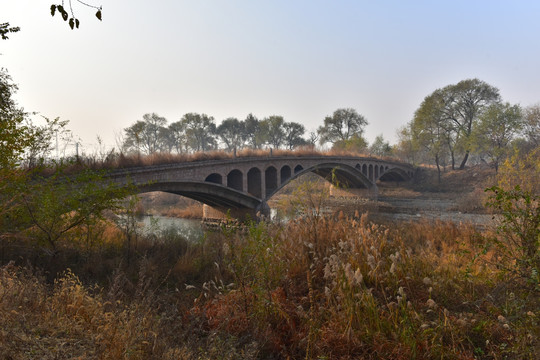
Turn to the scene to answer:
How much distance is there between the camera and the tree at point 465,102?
43.8m

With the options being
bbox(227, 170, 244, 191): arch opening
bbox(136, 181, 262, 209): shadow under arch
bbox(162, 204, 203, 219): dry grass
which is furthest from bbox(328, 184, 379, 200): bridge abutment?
bbox(227, 170, 244, 191): arch opening

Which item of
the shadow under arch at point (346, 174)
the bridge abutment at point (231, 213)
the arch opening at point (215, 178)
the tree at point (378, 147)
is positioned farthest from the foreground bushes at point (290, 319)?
the tree at point (378, 147)

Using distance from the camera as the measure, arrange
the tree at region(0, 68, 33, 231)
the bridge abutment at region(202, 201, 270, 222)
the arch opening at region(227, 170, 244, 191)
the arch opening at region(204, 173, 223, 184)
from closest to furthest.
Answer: the tree at region(0, 68, 33, 231), the arch opening at region(204, 173, 223, 184), the arch opening at region(227, 170, 244, 191), the bridge abutment at region(202, 201, 270, 222)

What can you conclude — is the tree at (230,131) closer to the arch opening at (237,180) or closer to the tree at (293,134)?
the tree at (293,134)

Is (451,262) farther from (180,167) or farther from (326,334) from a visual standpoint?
(180,167)

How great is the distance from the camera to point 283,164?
25156 mm

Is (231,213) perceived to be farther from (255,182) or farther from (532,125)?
(532,125)

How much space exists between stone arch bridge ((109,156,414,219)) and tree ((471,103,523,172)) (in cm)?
1955

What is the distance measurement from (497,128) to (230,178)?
36846mm

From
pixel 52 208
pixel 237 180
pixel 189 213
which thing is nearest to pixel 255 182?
pixel 237 180

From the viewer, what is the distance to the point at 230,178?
2231 centimetres

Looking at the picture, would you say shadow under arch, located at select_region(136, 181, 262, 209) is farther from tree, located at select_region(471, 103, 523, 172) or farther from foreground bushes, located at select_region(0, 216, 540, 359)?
tree, located at select_region(471, 103, 523, 172)

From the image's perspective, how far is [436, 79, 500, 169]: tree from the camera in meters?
43.8

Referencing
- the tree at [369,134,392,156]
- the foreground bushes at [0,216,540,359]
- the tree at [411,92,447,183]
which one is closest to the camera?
the foreground bushes at [0,216,540,359]
